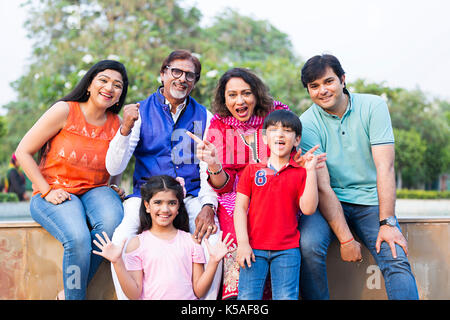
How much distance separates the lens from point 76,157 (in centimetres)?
332

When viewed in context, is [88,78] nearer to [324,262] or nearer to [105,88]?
[105,88]

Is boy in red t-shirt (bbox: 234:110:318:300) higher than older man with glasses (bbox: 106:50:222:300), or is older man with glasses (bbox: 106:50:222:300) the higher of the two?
older man with glasses (bbox: 106:50:222:300)

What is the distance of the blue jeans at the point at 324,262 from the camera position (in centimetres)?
274

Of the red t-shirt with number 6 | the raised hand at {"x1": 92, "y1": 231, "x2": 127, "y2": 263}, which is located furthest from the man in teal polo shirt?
the raised hand at {"x1": 92, "y1": 231, "x2": 127, "y2": 263}

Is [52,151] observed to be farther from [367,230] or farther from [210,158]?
[367,230]

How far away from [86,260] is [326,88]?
6.93 ft

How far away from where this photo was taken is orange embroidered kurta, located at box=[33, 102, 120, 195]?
130 inches

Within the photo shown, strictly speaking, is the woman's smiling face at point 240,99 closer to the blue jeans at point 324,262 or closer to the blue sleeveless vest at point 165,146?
the blue sleeveless vest at point 165,146

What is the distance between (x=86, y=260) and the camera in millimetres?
2949

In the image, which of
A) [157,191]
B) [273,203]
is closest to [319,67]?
[273,203]

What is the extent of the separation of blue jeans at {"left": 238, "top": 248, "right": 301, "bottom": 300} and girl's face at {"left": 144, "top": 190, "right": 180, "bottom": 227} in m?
0.62

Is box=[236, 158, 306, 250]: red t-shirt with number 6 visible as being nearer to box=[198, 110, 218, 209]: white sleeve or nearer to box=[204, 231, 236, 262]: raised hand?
box=[204, 231, 236, 262]: raised hand

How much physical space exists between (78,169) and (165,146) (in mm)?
699

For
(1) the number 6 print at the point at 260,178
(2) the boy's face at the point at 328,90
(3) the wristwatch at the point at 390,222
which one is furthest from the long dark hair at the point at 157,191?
(3) the wristwatch at the point at 390,222
